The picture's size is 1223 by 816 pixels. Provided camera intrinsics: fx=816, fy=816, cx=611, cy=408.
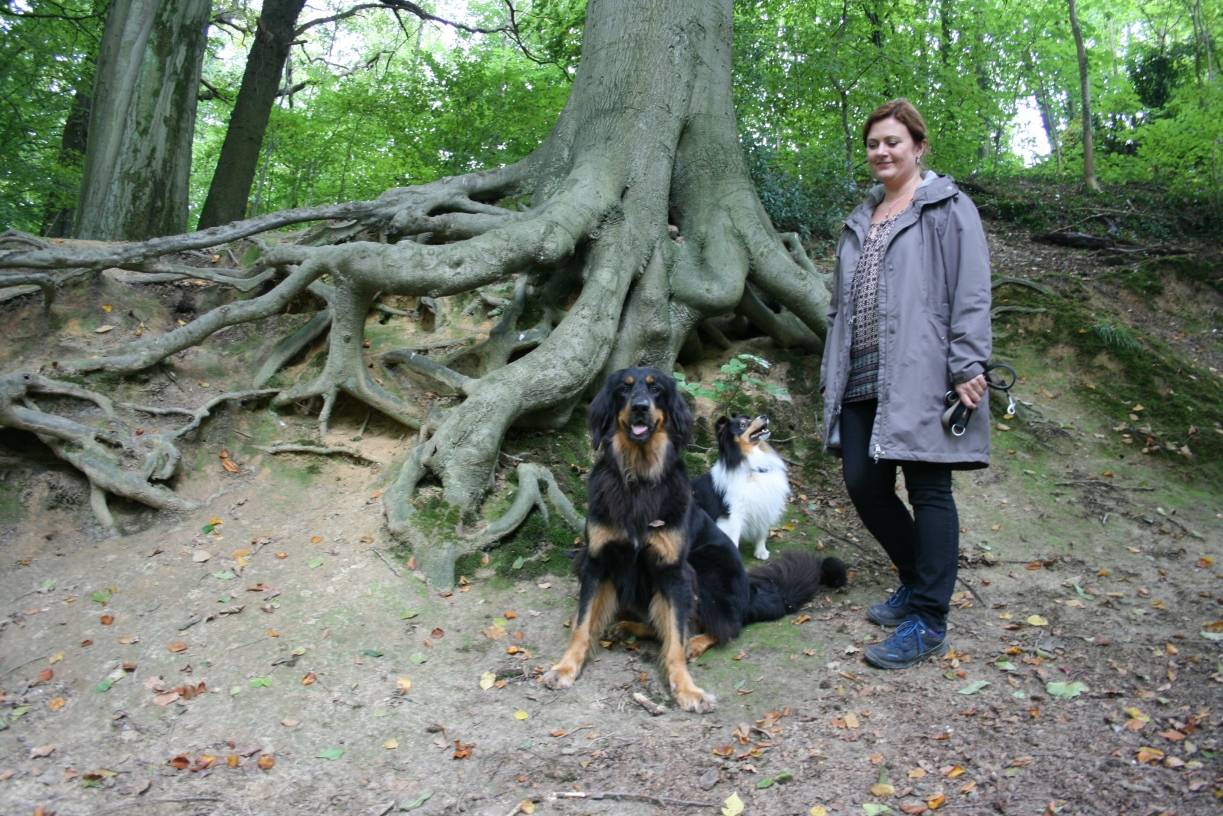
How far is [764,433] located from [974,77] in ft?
42.5

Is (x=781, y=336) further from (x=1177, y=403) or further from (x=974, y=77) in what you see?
(x=974, y=77)

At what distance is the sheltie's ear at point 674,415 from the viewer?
409 cm

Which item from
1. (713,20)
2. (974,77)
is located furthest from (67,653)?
(974,77)

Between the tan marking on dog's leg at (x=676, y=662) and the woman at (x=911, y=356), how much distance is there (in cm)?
85

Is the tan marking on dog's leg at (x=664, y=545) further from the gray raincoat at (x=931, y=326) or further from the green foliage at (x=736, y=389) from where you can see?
the green foliage at (x=736, y=389)

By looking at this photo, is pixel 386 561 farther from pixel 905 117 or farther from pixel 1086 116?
pixel 1086 116

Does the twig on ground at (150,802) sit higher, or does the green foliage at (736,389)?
the green foliage at (736,389)

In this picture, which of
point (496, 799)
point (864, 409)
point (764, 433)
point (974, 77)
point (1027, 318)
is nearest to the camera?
point (496, 799)

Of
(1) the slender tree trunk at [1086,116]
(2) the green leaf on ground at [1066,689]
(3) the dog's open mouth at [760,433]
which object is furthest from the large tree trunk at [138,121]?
(1) the slender tree trunk at [1086,116]

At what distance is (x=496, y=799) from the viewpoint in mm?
2994

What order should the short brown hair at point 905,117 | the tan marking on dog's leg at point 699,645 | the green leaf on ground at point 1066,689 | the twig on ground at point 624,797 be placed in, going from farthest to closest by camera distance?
the tan marking on dog's leg at point 699,645
the short brown hair at point 905,117
the green leaf on ground at point 1066,689
the twig on ground at point 624,797

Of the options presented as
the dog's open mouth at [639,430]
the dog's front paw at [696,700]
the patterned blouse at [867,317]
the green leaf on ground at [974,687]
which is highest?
the patterned blouse at [867,317]

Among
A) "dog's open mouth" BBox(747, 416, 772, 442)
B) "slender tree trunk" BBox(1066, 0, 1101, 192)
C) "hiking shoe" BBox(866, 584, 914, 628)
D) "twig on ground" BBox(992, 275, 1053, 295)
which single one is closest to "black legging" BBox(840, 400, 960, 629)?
"hiking shoe" BBox(866, 584, 914, 628)

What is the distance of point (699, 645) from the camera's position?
411 centimetres
